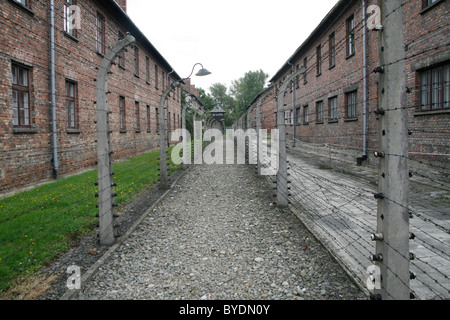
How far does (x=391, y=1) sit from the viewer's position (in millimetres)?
2154

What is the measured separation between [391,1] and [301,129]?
66.9 feet

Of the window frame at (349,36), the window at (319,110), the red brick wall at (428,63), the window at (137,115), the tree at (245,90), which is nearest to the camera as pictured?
the red brick wall at (428,63)

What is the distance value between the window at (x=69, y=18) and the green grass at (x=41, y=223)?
609 centimetres

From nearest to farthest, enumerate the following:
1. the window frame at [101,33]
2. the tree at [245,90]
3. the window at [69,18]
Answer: the window at [69,18]
the window frame at [101,33]
the tree at [245,90]

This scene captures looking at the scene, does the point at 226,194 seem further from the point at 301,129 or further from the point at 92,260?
the point at 301,129

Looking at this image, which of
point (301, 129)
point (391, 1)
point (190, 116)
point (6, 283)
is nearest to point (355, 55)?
point (301, 129)

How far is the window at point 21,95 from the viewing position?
851cm

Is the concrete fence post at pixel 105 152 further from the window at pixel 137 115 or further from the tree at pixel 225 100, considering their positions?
the tree at pixel 225 100

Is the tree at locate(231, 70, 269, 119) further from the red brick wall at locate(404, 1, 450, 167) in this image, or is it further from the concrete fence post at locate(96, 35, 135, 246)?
the concrete fence post at locate(96, 35, 135, 246)

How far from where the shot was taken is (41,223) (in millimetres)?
4957

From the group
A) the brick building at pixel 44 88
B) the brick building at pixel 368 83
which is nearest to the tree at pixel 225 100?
→ the brick building at pixel 368 83

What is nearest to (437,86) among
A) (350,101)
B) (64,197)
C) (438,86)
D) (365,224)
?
(438,86)

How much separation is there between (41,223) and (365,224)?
5241 millimetres

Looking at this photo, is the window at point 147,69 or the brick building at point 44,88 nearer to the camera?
the brick building at point 44,88
